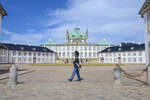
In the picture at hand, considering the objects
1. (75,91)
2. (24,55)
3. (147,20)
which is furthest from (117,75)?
(24,55)

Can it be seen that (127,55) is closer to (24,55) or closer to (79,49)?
(79,49)

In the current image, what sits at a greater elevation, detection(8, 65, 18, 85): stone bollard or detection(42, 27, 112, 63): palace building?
detection(42, 27, 112, 63): palace building

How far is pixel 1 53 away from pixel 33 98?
163 ft

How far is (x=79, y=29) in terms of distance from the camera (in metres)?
99.2

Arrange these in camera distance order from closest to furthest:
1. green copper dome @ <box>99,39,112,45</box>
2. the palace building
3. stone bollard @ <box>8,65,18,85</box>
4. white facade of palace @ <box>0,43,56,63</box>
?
stone bollard @ <box>8,65,18,85</box>, white facade of palace @ <box>0,43,56,63</box>, the palace building, green copper dome @ <box>99,39,112,45</box>

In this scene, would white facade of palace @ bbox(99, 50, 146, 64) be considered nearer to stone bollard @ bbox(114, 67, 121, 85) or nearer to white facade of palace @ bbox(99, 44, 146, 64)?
white facade of palace @ bbox(99, 44, 146, 64)

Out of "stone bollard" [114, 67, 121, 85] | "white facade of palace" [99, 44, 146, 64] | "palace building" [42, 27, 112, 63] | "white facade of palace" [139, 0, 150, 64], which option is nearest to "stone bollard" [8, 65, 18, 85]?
"stone bollard" [114, 67, 121, 85]

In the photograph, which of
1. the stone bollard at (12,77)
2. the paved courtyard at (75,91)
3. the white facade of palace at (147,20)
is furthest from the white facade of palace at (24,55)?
the paved courtyard at (75,91)

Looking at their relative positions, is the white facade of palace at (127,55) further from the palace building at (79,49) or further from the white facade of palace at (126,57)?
the palace building at (79,49)

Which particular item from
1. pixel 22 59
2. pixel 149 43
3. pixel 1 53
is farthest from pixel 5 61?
pixel 149 43

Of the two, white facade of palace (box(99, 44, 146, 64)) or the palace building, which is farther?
the palace building

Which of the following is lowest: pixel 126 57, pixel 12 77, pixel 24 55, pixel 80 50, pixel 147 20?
pixel 12 77

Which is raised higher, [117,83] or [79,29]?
[79,29]

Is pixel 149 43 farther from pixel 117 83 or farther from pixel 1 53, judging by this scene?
pixel 1 53
